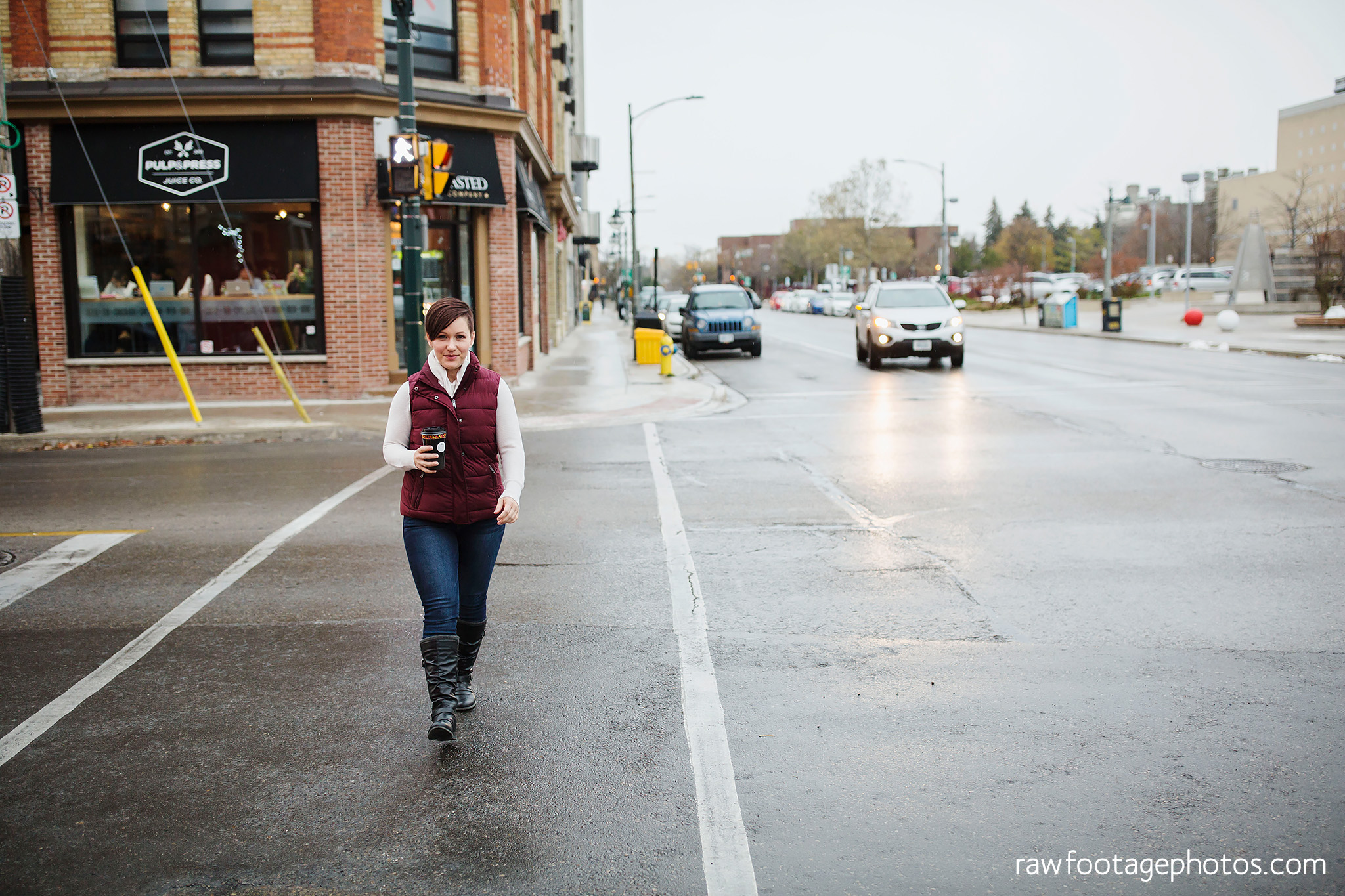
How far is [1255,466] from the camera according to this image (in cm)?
1065

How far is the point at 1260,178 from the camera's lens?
11706cm

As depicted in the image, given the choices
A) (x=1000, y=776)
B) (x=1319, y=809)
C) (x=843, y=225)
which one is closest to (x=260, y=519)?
(x=1000, y=776)

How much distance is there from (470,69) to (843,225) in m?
73.8

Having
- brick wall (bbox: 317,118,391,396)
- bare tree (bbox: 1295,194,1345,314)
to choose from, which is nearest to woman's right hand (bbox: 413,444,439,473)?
brick wall (bbox: 317,118,391,396)

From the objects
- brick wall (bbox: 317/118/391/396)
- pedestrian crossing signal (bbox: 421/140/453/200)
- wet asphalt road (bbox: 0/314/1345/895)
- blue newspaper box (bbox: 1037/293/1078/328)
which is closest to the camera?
wet asphalt road (bbox: 0/314/1345/895)

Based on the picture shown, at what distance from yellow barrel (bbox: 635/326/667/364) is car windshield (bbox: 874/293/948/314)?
494 cm

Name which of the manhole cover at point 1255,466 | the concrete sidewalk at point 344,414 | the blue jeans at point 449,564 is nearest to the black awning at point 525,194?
the concrete sidewalk at point 344,414

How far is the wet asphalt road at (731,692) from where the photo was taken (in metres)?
3.52

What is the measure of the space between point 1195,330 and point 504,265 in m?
26.7

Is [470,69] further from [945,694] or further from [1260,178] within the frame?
[1260,178]

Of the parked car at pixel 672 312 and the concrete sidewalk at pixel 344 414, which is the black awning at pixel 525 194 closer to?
the concrete sidewalk at pixel 344 414

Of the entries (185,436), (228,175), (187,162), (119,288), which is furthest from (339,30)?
(185,436)

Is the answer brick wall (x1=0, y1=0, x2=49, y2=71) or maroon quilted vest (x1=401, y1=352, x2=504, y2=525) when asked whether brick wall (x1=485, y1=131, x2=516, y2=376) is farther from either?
maroon quilted vest (x1=401, y1=352, x2=504, y2=525)

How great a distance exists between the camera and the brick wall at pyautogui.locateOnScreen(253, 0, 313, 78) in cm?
1728
